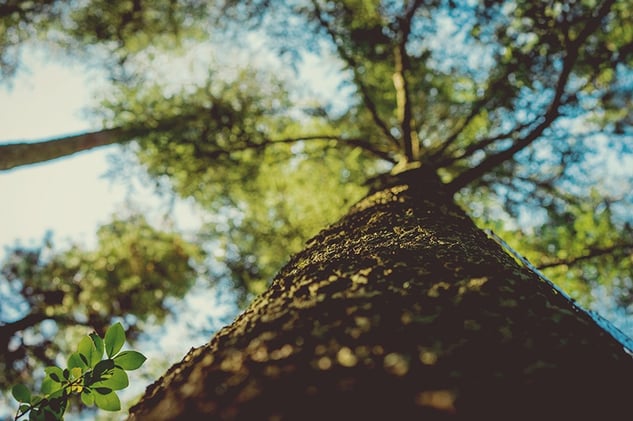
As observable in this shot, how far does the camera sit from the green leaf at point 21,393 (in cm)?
166

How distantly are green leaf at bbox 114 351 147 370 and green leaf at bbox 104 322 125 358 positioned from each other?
4 centimetres

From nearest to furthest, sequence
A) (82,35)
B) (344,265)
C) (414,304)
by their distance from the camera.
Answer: (414,304)
(344,265)
(82,35)

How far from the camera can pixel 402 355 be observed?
1047 millimetres

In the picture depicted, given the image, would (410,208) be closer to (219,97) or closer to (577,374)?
(577,374)

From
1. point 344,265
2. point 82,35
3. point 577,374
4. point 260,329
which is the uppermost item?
point 82,35

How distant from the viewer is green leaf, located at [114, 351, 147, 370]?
5.35 feet

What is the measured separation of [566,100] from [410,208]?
4071 millimetres

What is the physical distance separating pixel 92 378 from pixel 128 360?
0.49 ft

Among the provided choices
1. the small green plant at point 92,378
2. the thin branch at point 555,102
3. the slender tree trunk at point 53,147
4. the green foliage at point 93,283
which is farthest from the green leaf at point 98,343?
the green foliage at point 93,283

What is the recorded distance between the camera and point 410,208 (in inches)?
115

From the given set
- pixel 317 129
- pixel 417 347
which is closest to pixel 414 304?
pixel 417 347

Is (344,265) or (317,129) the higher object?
(317,129)

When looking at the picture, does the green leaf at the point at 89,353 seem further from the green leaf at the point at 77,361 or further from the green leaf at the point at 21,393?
the green leaf at the point at 21,393

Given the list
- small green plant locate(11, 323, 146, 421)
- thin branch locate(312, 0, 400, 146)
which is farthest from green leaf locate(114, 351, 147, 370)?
thin branch locate(312, 0, 400, 146)
